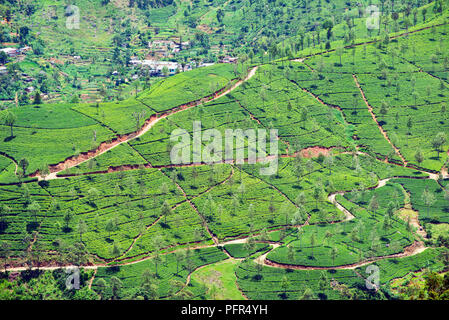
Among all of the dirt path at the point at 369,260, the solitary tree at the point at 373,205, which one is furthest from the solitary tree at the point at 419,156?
the dirt path at the point at 369,260

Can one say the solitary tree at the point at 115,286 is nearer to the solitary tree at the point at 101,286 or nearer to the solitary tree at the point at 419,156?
the solitary tree at the point at 101,286

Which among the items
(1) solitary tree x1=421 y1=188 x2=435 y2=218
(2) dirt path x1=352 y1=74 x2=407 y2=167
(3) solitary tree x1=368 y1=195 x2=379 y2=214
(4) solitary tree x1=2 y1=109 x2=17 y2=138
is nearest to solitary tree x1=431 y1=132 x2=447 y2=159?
(2) dirt path x1=352 y1=74 x2=407 y2=167

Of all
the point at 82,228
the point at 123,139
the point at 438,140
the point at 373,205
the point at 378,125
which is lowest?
the point at 373,205

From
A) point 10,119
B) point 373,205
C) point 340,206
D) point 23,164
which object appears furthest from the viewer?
point 10,119

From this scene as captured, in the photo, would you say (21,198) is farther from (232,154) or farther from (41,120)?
(232,154)

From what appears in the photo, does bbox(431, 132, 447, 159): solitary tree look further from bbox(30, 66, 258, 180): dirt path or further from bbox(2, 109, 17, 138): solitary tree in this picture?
bbox(2, 109, 17, 138): solitary tree

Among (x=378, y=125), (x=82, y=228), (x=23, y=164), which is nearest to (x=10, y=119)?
(x=23, y=164)

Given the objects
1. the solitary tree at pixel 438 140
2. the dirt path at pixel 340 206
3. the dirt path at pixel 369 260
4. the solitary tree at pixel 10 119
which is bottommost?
the dirt path at pixel 369 260

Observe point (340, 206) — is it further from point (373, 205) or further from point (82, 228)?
point (82, 228)
